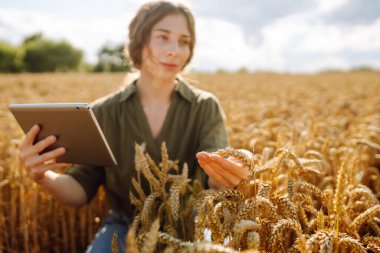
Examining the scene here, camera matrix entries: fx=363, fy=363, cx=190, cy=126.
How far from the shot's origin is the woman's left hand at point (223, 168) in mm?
1362

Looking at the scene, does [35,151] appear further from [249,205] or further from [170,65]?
[249,205]

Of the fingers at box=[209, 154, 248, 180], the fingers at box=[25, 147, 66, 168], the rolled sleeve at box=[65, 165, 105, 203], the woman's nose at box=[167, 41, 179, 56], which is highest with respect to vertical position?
the woman's nose at box=[167, 41, 179, 56]

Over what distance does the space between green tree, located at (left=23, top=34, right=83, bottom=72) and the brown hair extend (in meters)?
48.9

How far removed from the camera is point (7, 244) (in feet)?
7.54

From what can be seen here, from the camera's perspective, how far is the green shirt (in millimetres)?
2197

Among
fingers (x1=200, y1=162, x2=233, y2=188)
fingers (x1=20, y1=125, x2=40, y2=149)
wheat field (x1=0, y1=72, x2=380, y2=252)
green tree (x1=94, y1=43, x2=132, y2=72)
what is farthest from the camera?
green tree (x1=94, y1=43, x2=132, y2=72)

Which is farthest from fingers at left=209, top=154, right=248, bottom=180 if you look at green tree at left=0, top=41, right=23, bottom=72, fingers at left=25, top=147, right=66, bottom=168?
green tree at left=0, top=41, right=23, bottom=72

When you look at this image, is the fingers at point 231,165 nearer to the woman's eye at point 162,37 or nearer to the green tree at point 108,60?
the woman's eye at point 162,37

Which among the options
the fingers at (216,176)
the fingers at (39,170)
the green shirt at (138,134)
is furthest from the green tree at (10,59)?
the fingers at (216,176)

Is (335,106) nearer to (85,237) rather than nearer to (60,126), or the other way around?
(85,237)

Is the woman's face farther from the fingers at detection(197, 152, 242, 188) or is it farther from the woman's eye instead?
the fingers at detection(197, 152, 242, 188)

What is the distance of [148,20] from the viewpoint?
2.22 m

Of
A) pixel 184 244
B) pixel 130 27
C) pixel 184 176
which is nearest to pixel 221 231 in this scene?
pixel 184 244

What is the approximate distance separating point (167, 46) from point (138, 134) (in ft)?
1.83
